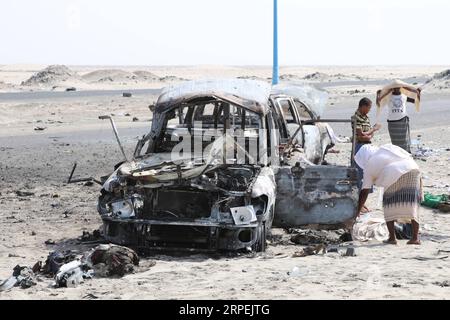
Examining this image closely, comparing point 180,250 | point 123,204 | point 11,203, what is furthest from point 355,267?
point 11,203

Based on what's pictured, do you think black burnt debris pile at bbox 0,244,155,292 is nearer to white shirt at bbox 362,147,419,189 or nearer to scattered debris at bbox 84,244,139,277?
scattered debris at bbox 84,244,139,277

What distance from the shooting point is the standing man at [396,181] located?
30.6ft

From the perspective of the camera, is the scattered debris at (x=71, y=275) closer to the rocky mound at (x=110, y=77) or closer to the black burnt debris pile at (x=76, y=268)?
the black burnt debris pile at (x=76, y=268)

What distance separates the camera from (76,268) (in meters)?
7.96

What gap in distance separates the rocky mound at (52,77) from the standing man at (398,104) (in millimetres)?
43685

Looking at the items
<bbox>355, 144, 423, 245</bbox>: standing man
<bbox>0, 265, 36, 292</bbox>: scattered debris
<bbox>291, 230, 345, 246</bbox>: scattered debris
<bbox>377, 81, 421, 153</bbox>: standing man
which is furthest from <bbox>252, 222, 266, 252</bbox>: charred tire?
<bbox>377, 81, 421, 153</bbox>: standing man

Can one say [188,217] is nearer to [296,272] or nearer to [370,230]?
[296,272]

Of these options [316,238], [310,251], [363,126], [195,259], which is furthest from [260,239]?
[363,126]

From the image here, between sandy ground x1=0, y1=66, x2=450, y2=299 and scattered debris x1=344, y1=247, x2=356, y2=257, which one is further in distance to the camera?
scattered debris x1=344, y1=247, x2=356, y2=257

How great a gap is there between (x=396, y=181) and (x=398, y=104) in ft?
13.9

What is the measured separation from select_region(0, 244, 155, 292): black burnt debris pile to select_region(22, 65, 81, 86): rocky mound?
156ft

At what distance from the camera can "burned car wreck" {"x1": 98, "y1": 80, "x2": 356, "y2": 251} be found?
915 centimetres

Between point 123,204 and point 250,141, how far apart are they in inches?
78.1

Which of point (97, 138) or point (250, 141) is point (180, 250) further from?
point (97, 138)
